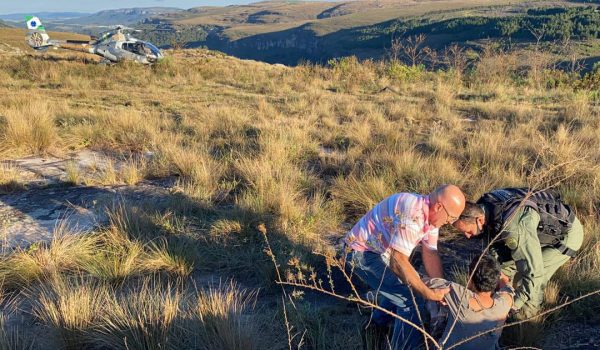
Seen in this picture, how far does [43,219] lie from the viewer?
4.73 meters

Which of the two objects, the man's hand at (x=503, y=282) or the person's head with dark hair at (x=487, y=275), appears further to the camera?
the man's hand at (x=503, y=282)

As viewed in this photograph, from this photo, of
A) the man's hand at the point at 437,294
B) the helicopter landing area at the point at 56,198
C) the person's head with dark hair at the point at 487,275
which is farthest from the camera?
the helicopter landing area at the point at 56,198

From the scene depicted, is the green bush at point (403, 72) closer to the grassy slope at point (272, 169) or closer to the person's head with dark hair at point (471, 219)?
the grassy slope at point (272, 169)

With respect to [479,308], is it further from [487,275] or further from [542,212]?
[542,212]

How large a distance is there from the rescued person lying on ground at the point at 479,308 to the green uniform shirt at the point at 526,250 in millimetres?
218

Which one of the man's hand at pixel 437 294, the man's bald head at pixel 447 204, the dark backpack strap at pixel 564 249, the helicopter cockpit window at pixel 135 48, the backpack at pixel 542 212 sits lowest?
the man's hand at pixel 437 294

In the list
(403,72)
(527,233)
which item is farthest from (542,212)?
(403,72)

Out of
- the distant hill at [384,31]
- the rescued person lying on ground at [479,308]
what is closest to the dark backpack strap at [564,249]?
the rescued person lying on ground at [479,308]

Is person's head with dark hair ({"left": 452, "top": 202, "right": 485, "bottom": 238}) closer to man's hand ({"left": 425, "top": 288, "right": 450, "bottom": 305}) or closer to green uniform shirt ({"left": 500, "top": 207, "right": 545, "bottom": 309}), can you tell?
green uniform shirt ({"left": 500, "top": 207, "right": 545, "bottom": 309})

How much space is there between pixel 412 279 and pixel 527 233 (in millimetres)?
775

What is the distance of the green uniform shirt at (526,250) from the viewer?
277cm

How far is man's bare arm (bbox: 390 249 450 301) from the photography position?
105 inches

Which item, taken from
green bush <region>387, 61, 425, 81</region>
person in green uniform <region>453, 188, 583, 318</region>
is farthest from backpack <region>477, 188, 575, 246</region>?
green bush <region>387, 61, 425, 81</region>

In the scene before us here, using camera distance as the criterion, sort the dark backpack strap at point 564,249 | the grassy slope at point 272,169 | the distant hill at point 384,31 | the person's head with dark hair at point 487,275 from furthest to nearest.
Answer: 1. the distant hill at point 384,31
2. the grassy slope at point 272,169
3. the dark backpack strap at point 564,249
4. the person's head with dark hair at point 487,275
